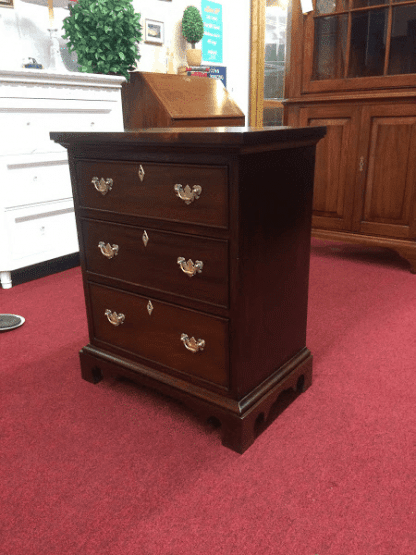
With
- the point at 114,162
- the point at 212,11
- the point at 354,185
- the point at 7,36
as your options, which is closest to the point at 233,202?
the point at 114,162

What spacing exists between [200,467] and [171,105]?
1242 millimetres

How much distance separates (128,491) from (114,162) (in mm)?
833

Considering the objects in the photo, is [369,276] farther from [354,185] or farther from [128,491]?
[128,491]

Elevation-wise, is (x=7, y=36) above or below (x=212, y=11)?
below

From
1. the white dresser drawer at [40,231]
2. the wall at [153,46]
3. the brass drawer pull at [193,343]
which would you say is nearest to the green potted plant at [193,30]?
the wall at [153,46]

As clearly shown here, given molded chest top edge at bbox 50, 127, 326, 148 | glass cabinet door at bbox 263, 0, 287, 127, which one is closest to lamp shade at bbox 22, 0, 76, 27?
molded chest top edge at bbox 50, 127, 326, 148

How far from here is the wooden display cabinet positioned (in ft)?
8.27

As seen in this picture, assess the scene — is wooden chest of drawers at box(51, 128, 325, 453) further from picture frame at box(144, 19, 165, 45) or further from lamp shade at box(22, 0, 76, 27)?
picture frame at box(144, 19, 165, 45)

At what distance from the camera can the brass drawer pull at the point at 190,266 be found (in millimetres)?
1139

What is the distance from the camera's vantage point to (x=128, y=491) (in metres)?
1.06

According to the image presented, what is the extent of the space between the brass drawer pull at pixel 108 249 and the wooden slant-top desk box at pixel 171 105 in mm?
563

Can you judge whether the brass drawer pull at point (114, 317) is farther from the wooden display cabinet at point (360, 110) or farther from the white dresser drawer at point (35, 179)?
the wooden display cabinet at point (360, 110)

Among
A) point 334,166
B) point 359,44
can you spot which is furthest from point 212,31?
point 334,166

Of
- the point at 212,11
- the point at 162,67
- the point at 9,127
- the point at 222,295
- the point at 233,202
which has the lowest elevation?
the point at 222,295
